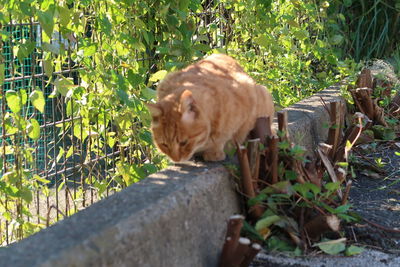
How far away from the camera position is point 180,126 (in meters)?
3.11

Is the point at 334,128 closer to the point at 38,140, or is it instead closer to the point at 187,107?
the point at 187,107

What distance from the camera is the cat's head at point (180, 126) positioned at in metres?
3.07

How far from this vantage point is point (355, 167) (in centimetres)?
435

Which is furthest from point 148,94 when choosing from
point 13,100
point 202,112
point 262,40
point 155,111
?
point 262,40

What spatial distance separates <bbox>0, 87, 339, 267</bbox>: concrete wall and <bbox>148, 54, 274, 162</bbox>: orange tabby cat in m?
0.13

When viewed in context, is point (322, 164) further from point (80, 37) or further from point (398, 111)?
point (398, 111)

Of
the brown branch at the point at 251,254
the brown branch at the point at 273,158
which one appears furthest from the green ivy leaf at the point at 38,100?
the brown branch at the point at 251,254

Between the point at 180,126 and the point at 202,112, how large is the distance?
0.13m

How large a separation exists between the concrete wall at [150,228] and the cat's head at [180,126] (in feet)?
0.34

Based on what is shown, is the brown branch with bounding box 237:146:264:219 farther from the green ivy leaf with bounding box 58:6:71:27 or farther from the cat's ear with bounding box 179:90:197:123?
the green ivy leaf with bounding box 58:6:71:27

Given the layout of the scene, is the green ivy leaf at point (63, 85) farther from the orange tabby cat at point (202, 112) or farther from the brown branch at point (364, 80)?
the brown branch at point (364, 80)

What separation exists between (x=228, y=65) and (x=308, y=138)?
0.94 metres

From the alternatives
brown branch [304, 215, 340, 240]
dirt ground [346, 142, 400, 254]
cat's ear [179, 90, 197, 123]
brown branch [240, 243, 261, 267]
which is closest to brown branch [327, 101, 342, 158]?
dirt ground [346, 142, 400, 254]

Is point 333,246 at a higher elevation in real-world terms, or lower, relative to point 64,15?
lower
